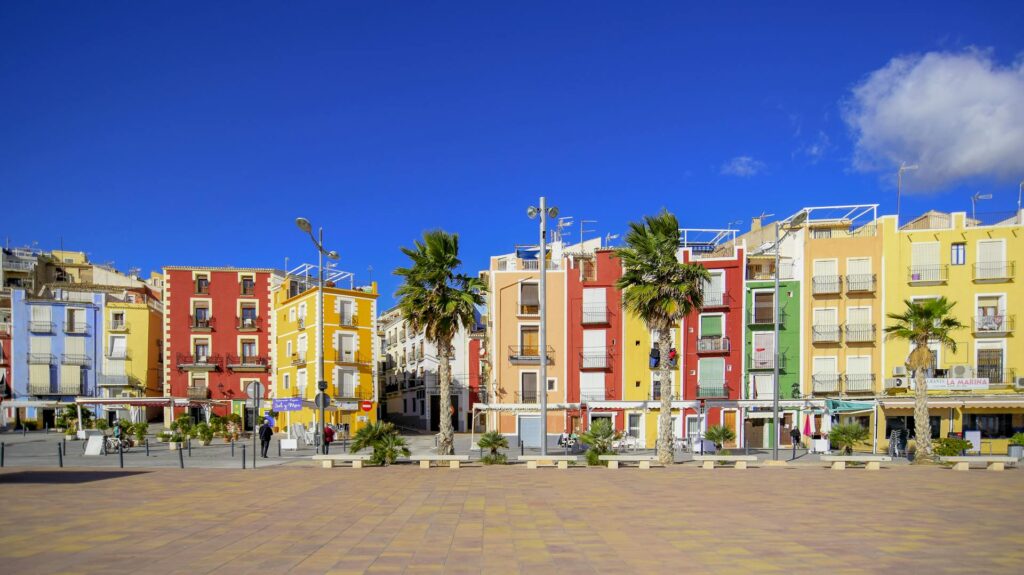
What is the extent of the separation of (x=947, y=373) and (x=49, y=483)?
133 ft

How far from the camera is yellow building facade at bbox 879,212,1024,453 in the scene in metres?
39.1

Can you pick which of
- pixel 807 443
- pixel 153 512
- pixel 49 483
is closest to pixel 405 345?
pixel 807 443

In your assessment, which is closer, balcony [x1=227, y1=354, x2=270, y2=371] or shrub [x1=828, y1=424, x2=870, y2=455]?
shrub [x1=828, y1=424, x2=870, y2=455]

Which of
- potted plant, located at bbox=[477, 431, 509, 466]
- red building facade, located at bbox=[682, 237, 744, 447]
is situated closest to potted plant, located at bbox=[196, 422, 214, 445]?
potted plant, located at bbox=[477, 431, 509, 466]

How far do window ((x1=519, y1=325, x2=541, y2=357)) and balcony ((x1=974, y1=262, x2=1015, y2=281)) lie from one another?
80.2 feet

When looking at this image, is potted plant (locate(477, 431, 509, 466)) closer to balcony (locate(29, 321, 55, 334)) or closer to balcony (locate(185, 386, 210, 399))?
balcony (locate(185, 386, 210, 399))

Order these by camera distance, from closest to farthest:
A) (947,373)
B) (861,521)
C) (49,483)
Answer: (861,521) < (49,483) < (947,373)

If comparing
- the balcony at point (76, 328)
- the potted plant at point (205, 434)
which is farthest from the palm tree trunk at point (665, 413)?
the balcony at point (76, 328)

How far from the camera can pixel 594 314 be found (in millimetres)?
44281

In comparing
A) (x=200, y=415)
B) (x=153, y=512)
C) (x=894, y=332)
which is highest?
(x=894, y=332)

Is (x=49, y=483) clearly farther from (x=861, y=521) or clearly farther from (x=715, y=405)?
(x=715, y=405)

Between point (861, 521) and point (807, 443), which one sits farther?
point (807, 443)

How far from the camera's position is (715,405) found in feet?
137

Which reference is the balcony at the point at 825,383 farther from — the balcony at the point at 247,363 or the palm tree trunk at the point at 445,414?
the balcony at the point at 247,363
